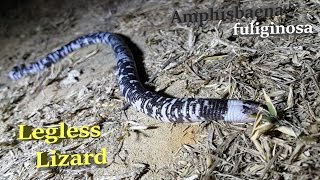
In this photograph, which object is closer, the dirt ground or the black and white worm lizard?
the dirt ground

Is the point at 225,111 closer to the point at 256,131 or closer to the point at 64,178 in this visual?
the point at 256,131

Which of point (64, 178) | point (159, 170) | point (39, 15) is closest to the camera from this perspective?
point (159, 170)

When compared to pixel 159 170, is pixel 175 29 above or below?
above

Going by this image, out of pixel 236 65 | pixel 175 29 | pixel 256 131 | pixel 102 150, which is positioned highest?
pixel 175 29

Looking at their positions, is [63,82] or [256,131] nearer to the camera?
[256,131]

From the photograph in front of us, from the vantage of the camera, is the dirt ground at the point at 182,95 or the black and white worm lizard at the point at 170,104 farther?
the black and white worm lizard at the point at 170,104

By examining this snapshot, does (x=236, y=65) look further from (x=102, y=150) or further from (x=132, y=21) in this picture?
(x=132, y=21)

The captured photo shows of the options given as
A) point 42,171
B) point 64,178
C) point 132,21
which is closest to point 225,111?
point 64,178

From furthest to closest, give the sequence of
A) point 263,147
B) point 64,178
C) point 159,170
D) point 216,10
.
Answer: point 216,10
point 64,178
point 159,170
point 263,147

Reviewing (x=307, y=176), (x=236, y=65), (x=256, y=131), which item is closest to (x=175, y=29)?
(x=236, y=65)
